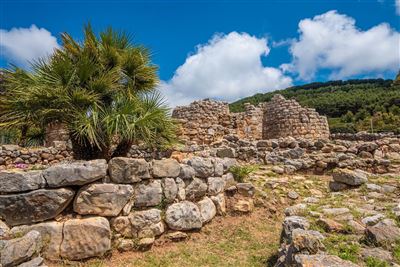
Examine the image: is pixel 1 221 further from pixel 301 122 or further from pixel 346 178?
pixel 301 122

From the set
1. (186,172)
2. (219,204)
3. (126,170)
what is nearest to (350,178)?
(219,204)

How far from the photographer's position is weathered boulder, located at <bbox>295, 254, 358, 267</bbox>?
2996 mm

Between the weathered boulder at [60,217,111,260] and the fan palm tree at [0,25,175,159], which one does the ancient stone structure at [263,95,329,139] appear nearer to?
the fan palm tree at [0,25,175,159]

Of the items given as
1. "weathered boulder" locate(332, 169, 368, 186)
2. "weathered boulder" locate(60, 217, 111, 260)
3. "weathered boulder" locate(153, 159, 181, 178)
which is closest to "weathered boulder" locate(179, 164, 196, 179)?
"weathered boulder" locate(153, 159, 181, 178)

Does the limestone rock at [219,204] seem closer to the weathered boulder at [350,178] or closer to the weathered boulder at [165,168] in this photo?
the weathered boulder at [165,168]

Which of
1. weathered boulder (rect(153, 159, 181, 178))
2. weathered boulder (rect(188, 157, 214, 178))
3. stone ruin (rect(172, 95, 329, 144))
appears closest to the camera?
weathered boulder (rect(153, 159, 181, 178))

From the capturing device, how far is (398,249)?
10.9 ft

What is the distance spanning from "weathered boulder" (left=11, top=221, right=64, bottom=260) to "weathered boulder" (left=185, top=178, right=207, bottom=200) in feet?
7.52

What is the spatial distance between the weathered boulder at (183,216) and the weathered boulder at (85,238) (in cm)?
109

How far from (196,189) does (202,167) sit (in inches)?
17.7

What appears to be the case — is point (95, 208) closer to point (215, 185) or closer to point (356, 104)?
point (215, 185)

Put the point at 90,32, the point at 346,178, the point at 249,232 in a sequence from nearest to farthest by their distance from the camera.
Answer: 1. the point at 249,232
2. the point at 90,32
3. the point at 346,178

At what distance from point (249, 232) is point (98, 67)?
168 inches

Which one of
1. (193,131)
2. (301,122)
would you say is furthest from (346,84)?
(193,131)
